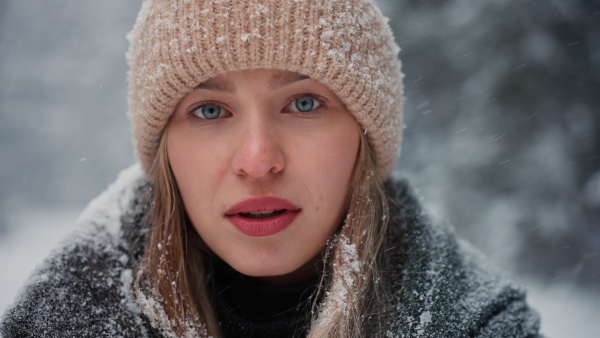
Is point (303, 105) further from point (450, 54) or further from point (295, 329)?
point (450, 54)

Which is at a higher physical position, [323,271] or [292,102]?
[292,102]

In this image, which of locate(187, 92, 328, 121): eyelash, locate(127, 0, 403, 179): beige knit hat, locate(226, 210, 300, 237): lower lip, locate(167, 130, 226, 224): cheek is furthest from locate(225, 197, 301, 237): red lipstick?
locate(127, 0, 403, 179): beige knit hat

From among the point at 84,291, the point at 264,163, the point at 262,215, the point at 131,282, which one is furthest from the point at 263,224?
the point at 84,291

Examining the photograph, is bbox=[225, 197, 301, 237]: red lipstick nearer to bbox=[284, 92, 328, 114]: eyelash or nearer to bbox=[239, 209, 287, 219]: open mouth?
bbox=[239, 209, 287, 219]: open mouth

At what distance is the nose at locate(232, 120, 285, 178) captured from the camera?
1541 mm

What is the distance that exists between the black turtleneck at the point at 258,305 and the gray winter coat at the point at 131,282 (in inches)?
14.1

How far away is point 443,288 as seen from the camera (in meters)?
1.81

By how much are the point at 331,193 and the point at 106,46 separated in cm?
823

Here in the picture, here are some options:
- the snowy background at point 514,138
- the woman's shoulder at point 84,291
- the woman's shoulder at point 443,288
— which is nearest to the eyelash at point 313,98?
the woman's shoulder at point 443,288

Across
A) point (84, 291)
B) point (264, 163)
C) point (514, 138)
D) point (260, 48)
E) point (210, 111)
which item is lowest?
point (84, 291)

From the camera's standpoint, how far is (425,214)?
2.14 metres

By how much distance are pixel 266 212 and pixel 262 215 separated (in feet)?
0.07

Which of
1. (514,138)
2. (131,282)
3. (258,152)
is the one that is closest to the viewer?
(258,152)

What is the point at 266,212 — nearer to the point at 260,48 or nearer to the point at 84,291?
the point at 260,48
